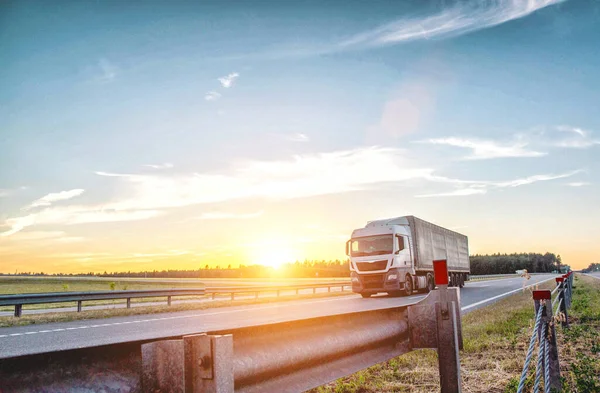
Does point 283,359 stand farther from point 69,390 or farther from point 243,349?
point 69,390

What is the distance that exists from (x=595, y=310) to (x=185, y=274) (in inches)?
5116

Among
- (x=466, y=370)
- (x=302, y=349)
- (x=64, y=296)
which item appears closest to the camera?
(x=302, y=349)

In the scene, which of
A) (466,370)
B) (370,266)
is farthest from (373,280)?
(466,370)

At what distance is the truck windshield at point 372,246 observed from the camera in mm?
23734

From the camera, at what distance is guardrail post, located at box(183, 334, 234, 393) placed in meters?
2.13

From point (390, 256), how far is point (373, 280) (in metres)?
1.40

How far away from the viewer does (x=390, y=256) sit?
77.0 feet

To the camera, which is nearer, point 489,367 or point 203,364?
point 203,364

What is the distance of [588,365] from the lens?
7121 millimetres

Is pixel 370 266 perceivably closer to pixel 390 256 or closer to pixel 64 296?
pixel 390 256

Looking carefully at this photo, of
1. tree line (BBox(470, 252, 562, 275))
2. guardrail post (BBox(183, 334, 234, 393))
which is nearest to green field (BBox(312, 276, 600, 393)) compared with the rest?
guardrail post (BBox(183, 334, 234, 393))

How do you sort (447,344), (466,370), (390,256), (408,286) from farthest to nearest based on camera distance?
1. (408,286)
2. (390,256)
3. (466,370)
4. (447,344)

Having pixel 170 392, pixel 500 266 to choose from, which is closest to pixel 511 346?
pixel 170 392

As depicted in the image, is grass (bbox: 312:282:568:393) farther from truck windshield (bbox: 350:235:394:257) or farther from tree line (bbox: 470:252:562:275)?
tree line (bbox: 470:252:562:275)
